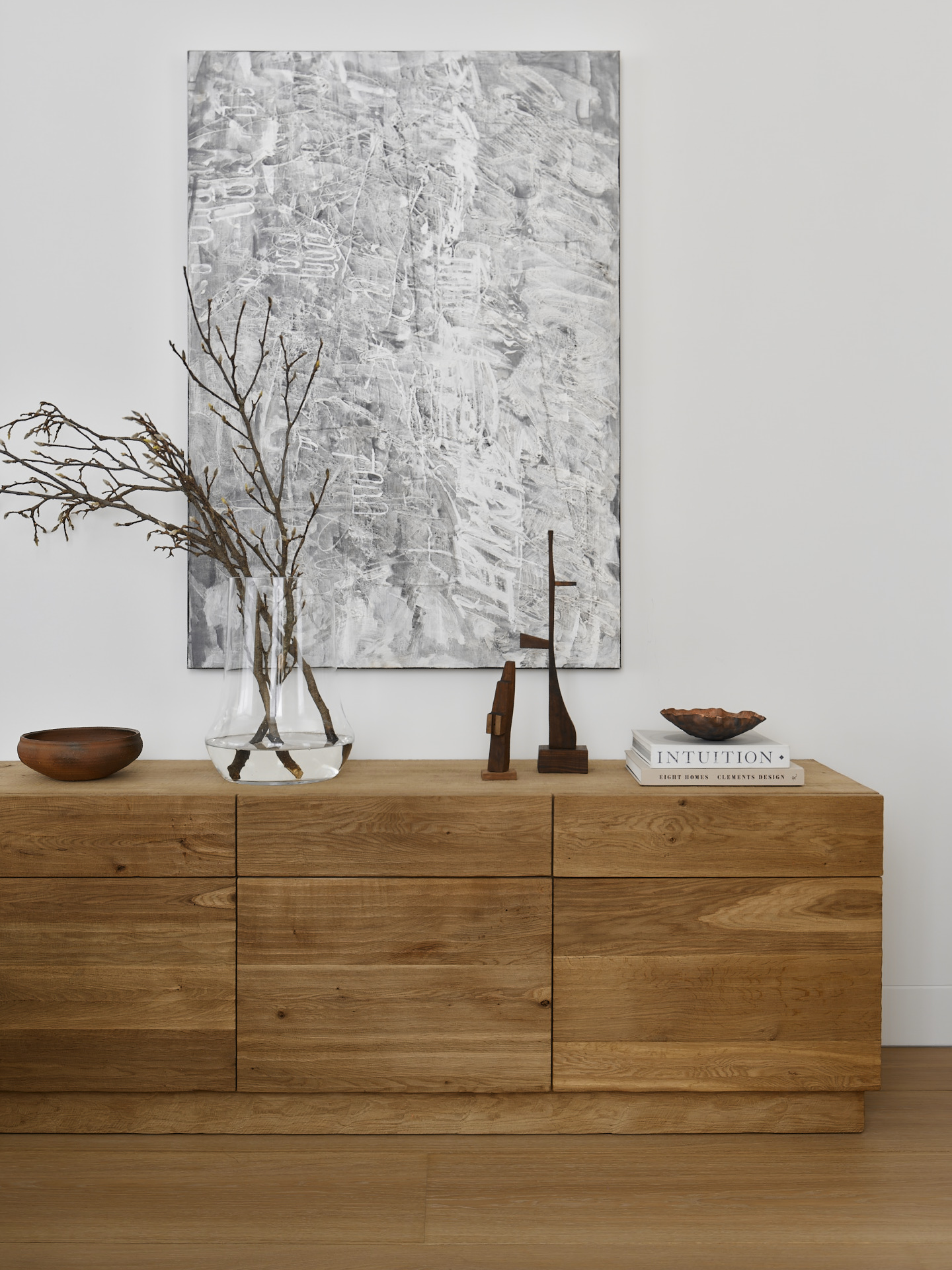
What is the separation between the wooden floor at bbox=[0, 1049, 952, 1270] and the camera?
Answer: 1.40 meters

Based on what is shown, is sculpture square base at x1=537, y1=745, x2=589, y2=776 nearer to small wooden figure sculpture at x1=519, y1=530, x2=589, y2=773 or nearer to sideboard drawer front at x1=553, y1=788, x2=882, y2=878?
small wooden figure sculpture at x1=519, y1=530, x2=589, y2=773

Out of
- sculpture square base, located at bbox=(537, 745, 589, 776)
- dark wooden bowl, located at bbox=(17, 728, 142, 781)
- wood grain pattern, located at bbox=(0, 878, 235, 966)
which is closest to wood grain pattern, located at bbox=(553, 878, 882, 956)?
sculpture square base, located at bbox=(537, 745, 589, 776)

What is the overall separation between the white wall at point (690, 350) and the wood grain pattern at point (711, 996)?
53cm

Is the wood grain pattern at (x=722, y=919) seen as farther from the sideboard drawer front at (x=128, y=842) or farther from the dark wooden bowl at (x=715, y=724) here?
the sideboard drawer front at (x=128, y=842)

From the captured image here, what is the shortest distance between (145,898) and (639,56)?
2.11 m

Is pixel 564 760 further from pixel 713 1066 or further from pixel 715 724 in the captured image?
pixel 713 1066

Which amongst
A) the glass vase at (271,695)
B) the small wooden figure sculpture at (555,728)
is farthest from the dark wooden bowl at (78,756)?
the small wooden figure sculpture at (555,728)

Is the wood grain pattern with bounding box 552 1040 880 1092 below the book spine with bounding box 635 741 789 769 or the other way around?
below

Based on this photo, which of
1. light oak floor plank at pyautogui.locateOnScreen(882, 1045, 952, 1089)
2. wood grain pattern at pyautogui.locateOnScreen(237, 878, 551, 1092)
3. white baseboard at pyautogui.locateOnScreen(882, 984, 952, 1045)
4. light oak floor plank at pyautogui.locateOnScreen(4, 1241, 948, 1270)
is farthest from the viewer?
white baseboard at pyautogui.locateOnScreen(882, 984, 952, 1045)

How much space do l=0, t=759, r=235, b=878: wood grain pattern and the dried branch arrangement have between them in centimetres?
54

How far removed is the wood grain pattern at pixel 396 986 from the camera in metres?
1.70

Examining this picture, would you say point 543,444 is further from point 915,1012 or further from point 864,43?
point 915,1012

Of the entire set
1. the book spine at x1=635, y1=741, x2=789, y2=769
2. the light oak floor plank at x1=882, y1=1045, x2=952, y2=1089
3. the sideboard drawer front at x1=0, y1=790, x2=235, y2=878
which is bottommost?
the light oak floor plank at x1=882, y1=1045, x2=952, y2=1089

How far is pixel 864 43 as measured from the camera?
2047 millimetres
